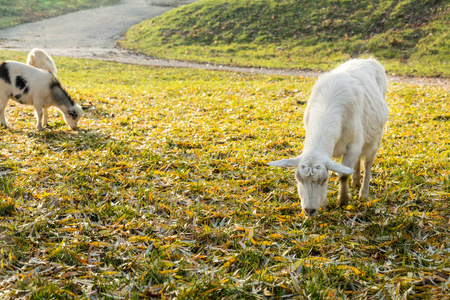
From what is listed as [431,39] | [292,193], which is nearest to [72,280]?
[292,193]

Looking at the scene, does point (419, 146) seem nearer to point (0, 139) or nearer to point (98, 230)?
point (98, 230)

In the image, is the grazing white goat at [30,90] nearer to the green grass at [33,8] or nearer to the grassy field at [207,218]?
the grassy field at [207,218]

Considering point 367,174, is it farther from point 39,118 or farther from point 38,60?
point 38,60

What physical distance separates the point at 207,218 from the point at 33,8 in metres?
49.5

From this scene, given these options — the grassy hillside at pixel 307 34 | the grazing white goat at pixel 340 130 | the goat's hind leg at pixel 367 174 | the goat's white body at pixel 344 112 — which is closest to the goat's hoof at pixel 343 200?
the grazing white goat at pixel 340 130

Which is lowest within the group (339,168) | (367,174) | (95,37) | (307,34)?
(367,174)

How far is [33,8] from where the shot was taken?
145ft

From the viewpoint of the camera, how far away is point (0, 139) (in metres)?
8.77

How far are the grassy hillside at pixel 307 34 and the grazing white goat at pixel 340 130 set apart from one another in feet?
46.7

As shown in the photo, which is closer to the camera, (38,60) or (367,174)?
(367,174)

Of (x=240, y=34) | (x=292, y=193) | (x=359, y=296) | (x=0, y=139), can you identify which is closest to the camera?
(x=359, y=296)

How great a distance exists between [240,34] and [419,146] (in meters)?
23.1

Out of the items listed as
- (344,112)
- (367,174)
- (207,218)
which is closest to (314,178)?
(344,112)

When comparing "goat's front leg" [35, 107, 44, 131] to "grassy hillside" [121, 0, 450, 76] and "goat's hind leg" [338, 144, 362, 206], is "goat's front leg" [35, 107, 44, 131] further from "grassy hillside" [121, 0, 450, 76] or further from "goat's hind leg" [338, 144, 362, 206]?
"grassy hillside" [121, 0, 450, 76]
